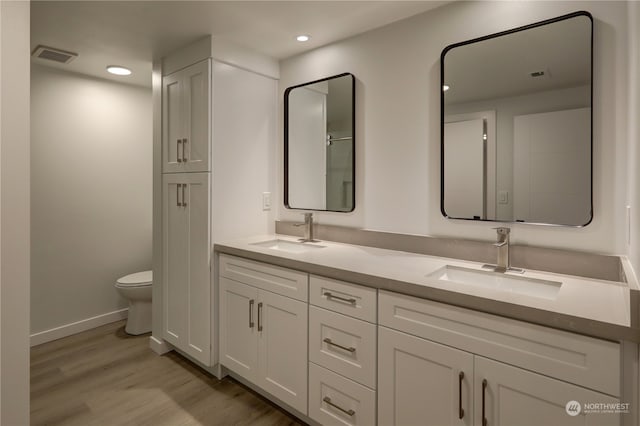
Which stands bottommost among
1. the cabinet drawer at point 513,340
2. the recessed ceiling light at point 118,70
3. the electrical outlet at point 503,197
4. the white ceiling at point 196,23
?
the cabinet drawer at point 513,340

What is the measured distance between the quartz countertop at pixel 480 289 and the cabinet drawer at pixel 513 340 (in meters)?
0.03

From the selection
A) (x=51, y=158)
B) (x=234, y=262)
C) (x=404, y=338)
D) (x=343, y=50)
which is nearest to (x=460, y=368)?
(x=404, y=338)

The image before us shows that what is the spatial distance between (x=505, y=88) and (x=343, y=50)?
106cm

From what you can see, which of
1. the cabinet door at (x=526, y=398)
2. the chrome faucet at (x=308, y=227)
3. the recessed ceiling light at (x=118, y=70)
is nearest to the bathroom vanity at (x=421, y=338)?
the cabinet door at (x=526, y=398)

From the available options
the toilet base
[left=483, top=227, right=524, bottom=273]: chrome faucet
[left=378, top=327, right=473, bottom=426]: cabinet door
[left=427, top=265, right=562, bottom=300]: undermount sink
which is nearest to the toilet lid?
the toilet base

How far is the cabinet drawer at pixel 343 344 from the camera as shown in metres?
1.52

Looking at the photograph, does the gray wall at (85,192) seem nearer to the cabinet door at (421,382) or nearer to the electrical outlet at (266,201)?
the electrical outlet at (266,201)

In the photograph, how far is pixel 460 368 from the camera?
1.26 metres

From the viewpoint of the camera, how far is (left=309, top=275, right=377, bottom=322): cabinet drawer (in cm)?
151

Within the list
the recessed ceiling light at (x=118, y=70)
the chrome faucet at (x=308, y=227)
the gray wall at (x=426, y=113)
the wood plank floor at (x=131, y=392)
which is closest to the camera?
the gray wall at (x=426, y=113)

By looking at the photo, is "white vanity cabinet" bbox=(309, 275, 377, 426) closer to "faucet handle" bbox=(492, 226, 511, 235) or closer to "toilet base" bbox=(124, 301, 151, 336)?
"faucet handle" bbox=(492, 226, 511, 235)

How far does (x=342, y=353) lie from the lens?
1.62 meters

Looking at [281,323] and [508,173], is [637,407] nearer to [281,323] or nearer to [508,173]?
[508,173]

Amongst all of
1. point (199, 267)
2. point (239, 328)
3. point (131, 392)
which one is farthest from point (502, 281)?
point (131, 392)
